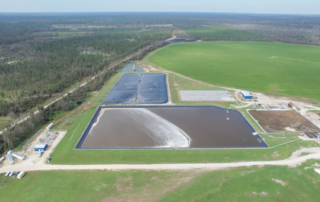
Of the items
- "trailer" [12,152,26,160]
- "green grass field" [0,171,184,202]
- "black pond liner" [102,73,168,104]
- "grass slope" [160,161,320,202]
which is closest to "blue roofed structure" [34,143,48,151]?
"trailer" [12,152,26,160]

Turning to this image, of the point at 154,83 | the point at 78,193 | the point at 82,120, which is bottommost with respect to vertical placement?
the point at 78,193

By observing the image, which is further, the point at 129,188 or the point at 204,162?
the point at 204,162

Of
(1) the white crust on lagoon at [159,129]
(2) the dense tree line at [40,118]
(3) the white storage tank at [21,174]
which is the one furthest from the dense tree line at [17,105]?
(3) the white storage tank at [21,174]

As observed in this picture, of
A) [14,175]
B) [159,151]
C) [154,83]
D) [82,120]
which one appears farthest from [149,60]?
[14,175]

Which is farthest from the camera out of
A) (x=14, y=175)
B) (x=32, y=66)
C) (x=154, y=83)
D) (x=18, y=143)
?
(x=32, y=66)

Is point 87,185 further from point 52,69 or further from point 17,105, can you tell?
point 52,69

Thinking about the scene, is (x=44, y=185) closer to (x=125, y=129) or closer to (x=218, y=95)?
(x=125, y=129)

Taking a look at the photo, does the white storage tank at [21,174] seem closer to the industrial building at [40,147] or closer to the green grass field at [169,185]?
the green grass field at [169,185]

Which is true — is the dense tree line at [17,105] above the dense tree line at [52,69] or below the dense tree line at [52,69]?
below
